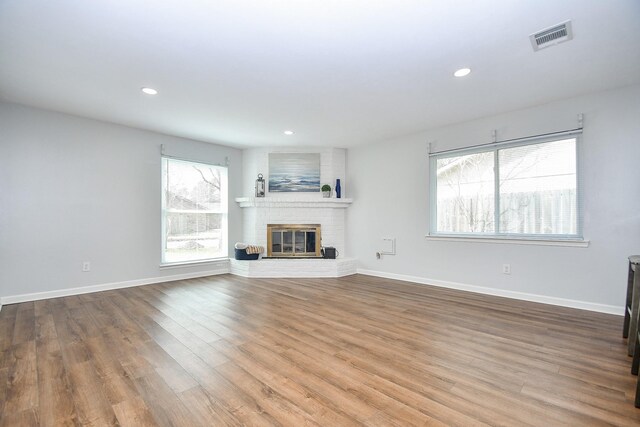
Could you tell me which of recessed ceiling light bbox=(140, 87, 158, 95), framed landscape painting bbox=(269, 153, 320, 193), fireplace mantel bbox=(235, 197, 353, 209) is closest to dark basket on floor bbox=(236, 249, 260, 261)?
fireplace mantel bbox=(235, 197, 353, 209)

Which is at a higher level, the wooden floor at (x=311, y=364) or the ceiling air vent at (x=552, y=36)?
the ceiling air vent at (x=552, y=36)

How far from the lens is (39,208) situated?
377cm

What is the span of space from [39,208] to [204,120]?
234 cm

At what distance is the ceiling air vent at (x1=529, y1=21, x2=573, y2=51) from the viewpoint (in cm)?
214

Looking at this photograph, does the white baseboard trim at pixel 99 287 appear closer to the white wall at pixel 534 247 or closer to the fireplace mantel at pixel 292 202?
the fireplace mantel at pixel 292 202

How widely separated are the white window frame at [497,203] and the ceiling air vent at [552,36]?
1612mm

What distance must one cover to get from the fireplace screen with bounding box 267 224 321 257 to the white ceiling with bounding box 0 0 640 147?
220cm

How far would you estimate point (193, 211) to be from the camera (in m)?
5.23

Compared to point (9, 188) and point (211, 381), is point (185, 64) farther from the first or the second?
point (9, 188)

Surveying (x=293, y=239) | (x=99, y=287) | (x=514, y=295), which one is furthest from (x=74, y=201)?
(x=514, y=295)

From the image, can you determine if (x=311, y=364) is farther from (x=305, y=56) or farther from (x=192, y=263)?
(x=192, y=263)

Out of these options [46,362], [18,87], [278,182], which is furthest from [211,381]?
[278,182]

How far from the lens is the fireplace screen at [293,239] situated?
5574mm

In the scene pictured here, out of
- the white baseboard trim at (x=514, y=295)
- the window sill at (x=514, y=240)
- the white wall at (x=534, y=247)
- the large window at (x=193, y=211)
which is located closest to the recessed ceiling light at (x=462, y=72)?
the white wall at (x=534, y=247)
